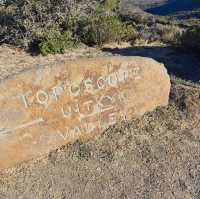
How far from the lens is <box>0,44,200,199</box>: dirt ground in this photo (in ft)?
17.7

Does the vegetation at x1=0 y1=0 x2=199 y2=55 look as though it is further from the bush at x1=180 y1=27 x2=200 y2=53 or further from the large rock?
the large rock

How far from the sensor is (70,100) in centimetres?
612

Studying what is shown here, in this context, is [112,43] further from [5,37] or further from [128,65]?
[128,65]

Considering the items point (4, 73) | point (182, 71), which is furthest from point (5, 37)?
point (182, 71)

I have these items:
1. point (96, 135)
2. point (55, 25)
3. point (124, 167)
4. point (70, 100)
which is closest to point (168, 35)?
point (55, 25)

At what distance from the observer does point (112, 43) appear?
1362cm

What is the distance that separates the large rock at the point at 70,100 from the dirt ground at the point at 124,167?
0.20 meters

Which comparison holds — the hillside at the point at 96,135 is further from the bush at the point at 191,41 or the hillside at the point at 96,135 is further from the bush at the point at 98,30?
the bush at the point at 98,30

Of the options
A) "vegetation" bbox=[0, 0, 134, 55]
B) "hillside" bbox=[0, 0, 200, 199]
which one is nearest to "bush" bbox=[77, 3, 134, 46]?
"vegetation" bbox=[0, 0, 134, 55]

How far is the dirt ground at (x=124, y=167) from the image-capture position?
5.40 m

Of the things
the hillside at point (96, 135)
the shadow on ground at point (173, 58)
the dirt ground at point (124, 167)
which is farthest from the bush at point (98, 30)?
the dirt ground at point (124, 167)

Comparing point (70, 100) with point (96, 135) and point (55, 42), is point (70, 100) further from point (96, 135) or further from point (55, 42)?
point (55, 42)

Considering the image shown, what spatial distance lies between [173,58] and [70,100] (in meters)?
6.24

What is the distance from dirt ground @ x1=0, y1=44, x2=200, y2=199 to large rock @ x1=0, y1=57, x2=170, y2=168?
0.20 metres
